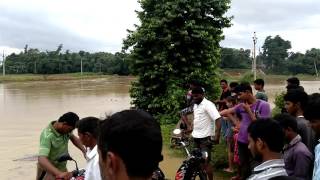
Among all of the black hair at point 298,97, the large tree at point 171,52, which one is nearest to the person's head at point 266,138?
the black hair at point 298,97

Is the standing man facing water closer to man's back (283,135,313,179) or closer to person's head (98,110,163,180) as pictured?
man's back (283,135,313,179)

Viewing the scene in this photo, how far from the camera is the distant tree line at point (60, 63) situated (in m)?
88.6

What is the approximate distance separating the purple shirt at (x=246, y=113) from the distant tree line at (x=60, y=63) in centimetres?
7404

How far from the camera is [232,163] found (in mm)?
7852

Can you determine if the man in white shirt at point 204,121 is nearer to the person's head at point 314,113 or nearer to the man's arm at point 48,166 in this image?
the man's arm at point 48,166

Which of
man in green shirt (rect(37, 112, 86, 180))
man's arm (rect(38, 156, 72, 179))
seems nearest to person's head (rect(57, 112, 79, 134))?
man in green shirt (rect(37, 112, 86, 180))

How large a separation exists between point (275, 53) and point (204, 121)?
88684mm

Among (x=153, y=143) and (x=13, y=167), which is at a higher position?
(x=153, y=143)

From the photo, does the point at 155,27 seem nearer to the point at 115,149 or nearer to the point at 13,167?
the point at 13,167

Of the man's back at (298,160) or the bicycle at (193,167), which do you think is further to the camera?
the bicycle at (193,167)

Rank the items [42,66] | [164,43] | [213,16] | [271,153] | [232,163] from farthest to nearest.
A: [42,66] < [213,16] < [164,43] < [232,163] < [271,153]

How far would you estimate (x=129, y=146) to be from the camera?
1.65m

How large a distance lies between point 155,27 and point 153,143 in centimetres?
1335

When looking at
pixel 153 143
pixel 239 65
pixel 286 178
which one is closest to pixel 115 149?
pixel 153 143
